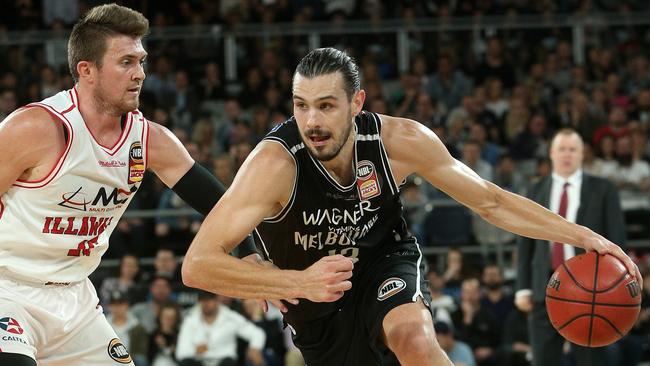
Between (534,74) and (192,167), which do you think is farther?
(534,74)

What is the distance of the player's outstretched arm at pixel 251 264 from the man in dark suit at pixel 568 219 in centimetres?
336

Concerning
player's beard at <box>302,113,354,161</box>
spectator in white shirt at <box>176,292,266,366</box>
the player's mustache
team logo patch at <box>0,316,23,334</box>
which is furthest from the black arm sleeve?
spectator in white shirt at <box>176,292,266,366</box>

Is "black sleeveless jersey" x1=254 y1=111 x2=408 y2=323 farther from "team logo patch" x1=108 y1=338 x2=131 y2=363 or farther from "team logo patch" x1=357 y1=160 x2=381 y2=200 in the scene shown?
"team logo patch" x1=108 y1=338 x2=131 y2=363

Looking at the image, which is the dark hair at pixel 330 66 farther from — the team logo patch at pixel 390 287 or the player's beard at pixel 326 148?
the team logo patch at pixel 390 287

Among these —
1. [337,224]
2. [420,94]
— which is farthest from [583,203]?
[420,94]

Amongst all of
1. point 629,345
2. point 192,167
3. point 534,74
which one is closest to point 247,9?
point 534,74

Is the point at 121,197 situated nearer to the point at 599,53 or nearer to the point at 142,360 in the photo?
the point at 142,360

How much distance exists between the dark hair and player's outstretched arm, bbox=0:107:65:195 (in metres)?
1.10

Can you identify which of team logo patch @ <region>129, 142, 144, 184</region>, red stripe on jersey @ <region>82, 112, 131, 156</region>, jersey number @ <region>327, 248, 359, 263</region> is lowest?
jersey number @ <region>327, 248, 359, 263</region>

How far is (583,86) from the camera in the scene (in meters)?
13.4

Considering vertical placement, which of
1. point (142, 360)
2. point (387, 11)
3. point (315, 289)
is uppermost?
point (387, 11)

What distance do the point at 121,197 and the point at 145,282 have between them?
5.60 meters

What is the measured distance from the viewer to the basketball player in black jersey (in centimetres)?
441

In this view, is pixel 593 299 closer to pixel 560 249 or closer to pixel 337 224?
pixel 337 224
